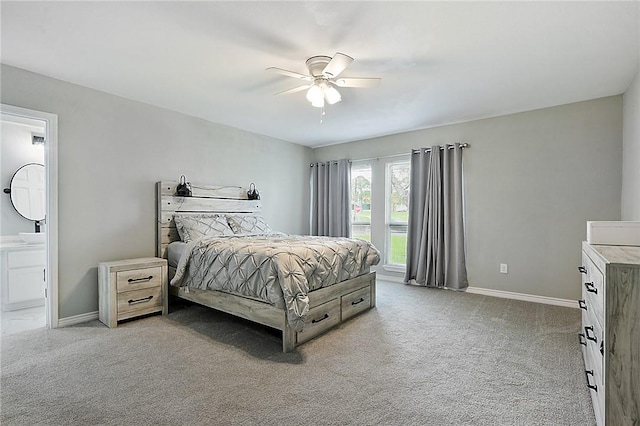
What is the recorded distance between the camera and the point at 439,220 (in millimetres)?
4441

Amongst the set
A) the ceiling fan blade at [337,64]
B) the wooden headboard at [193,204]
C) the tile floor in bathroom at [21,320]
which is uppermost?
the ceiling fan blade at [337,64]

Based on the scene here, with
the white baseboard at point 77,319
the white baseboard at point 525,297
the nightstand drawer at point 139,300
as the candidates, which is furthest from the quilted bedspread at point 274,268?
the white baseboard at point 525,297

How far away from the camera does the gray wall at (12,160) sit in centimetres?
393

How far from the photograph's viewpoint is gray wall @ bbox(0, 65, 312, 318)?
3.03m

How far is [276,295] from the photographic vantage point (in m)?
2.43

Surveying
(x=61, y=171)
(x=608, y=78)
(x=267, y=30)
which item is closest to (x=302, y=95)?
(x=267, y=30)

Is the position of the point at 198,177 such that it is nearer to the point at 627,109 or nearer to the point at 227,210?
the point at 227,210

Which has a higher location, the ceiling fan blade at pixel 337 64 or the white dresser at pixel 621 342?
the ceiling fan blade at pixel 337 64

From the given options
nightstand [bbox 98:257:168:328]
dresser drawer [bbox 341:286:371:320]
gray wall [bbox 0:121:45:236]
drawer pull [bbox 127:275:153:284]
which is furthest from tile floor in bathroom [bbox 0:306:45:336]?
dresser drawer [bbox 341:286:371:320]

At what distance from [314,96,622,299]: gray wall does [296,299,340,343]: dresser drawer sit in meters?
2.35

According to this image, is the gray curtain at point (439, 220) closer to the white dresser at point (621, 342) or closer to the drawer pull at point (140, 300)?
the white dresser at point (621, 342)

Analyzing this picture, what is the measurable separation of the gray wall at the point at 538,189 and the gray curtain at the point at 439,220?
15 cm

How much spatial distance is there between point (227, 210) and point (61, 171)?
75.3 inches

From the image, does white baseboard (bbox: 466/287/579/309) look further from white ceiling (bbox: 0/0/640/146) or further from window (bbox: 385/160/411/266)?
white ceiling (bbox: 0/0/640/146)
